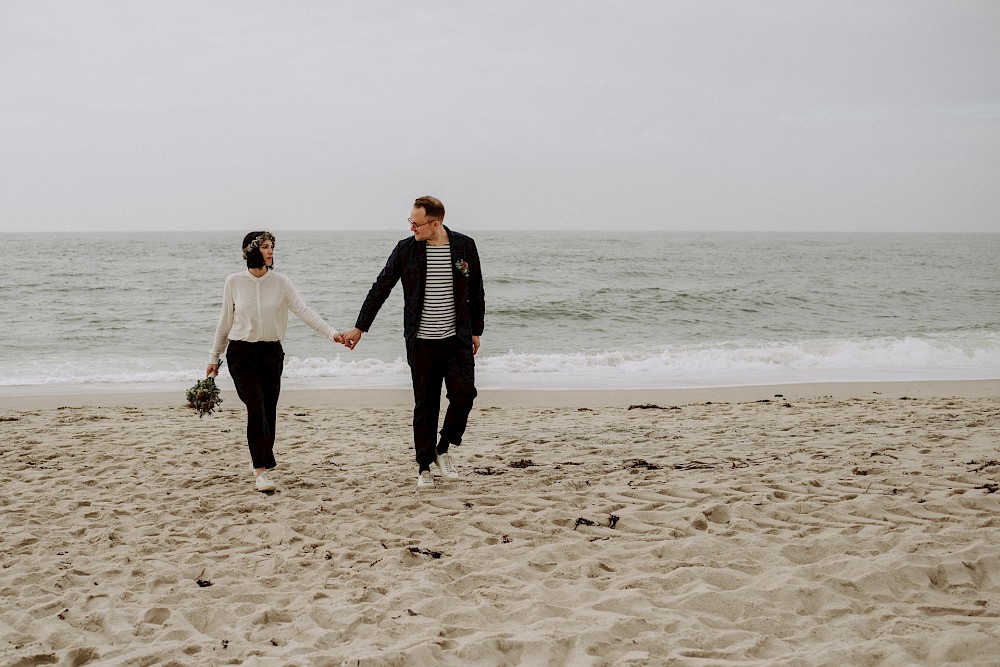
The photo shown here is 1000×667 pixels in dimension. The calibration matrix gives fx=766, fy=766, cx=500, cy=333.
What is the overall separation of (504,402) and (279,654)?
22.3 ft

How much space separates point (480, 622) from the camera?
3.29 metres

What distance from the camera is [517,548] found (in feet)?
13.7

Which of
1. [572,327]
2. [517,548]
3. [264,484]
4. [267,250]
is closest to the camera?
[517,548]

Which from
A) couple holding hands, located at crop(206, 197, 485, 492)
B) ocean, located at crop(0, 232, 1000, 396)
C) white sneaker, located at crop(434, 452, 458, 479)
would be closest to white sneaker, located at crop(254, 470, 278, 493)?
couple holding hands, located at crop(206, 197, 485, 492)

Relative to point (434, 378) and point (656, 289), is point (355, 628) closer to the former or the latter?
point (434, 378)

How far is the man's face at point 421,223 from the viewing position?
5004 mm

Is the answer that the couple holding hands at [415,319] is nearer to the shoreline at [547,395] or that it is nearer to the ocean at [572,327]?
the shoreline at [547,395]

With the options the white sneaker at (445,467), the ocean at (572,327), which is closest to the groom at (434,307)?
the white sneaker at (445,467)

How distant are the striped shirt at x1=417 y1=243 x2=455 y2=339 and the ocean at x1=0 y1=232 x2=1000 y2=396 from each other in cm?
618

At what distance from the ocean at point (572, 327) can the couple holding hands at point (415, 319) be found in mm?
5978

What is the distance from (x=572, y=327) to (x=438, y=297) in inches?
579

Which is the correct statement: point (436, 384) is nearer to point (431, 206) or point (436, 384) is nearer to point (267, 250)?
point (431, 206)

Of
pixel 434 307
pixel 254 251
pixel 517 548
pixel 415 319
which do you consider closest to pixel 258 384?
pixel 254 251

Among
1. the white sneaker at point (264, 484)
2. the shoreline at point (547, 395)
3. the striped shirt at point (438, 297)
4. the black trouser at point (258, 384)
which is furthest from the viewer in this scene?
the shoreline at point (547, 395)
